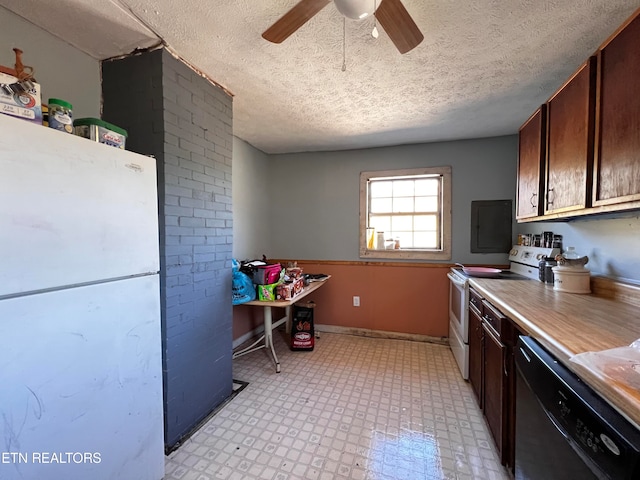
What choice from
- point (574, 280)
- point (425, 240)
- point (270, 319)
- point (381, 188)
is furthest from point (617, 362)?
point (381, 188)

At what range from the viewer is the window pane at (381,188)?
3.37m

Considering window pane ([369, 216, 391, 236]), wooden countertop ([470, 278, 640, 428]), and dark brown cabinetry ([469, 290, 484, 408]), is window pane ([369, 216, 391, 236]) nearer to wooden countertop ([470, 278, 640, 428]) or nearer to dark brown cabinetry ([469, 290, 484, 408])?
dark brown cabinetry ([469, 290, 484, 408])

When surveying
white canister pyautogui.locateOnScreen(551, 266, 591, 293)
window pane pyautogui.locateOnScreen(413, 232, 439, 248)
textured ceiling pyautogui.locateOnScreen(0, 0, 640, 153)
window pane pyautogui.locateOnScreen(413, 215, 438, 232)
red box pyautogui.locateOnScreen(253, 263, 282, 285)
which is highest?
textured ceiling pyautogui.locateOnScreen(0, 0, 640, 153)

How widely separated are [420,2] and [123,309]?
1916 mm

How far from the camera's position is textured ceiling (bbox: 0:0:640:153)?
126cm

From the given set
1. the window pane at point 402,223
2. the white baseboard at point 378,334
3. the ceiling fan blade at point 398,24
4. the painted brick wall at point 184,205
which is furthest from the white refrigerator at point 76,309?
the window pane at point 402,223

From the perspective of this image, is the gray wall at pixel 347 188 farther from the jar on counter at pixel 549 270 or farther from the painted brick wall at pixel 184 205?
the painted brick wall at pixel 184 205

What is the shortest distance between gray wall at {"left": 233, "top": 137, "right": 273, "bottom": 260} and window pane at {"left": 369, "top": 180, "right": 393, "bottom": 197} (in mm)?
1442

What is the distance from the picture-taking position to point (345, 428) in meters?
1.73

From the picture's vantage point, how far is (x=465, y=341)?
2197mm

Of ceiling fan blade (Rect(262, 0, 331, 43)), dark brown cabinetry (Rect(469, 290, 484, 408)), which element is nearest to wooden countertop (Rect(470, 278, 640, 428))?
dark brown cabinetry (Rect(469, 290, 484, 408))

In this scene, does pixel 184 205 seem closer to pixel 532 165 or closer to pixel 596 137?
pixel 596 137

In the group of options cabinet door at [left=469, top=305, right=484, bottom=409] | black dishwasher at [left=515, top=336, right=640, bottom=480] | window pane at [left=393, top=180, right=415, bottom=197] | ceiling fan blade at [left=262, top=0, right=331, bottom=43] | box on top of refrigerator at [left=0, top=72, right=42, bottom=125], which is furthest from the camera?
window pane at [left=393, top=180, right=415, bottom=197]

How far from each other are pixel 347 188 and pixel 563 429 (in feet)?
9.62
